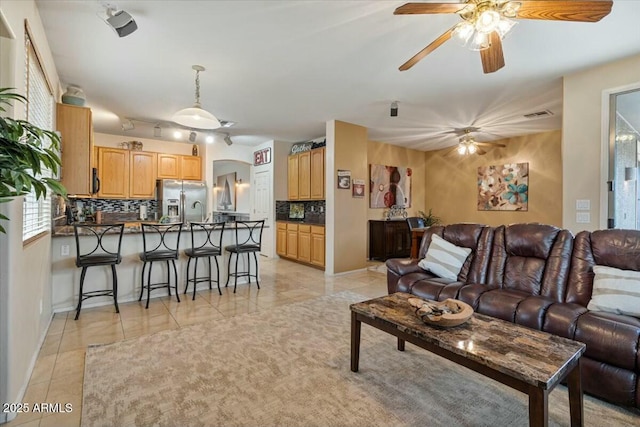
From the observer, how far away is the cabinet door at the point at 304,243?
5.98 m

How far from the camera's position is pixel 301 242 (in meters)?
6.20

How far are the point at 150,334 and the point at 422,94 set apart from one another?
4110 millimetres

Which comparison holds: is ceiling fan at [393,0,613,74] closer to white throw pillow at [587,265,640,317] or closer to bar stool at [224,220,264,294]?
white throw pillow at [587,265,640,317]

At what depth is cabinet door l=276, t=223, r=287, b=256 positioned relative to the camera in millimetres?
6693

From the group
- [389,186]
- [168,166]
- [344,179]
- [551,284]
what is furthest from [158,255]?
[389,186]

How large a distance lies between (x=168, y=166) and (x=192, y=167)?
0.48 m

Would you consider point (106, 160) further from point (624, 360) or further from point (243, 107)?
point (624, 360)

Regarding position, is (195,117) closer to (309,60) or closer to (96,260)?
(309,60)

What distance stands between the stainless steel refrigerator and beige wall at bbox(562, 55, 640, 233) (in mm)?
6193

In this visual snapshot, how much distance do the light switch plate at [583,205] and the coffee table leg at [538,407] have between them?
278cm

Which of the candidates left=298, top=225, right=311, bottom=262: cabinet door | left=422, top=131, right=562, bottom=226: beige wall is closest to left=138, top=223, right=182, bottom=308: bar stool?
left=298, top=225, right=311, bottom=262: cabinet door

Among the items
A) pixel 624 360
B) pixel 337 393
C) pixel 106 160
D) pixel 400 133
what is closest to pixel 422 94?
pixel 400 133

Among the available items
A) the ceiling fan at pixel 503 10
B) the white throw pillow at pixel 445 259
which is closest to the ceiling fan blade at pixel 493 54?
the ceiling fan at pixel 503 10

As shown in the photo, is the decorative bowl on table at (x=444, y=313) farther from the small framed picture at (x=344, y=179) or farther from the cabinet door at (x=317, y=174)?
the cabinet door at (x=317, y=174)
